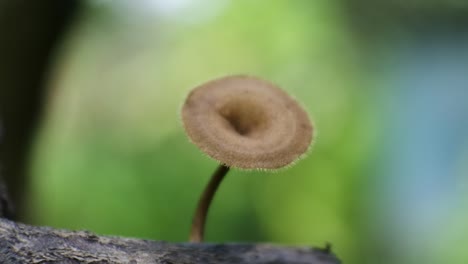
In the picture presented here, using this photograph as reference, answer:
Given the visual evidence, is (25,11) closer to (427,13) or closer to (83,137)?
Result: (83,137)

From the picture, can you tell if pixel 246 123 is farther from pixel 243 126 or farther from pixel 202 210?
pixel 202 210

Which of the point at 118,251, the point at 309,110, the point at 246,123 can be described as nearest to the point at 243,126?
the point at 246,123

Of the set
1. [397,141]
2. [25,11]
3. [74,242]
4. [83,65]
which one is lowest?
[74,242]

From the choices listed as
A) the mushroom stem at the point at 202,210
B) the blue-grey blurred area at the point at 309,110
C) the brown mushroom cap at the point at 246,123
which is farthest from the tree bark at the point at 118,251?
the blue-grey blurred area at the point at 309,110

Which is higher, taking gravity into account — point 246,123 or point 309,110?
point 309,110

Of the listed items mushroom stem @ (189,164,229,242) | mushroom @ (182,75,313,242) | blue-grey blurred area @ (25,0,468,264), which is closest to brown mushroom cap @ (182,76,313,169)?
mushroom @ (182,75,313,242)

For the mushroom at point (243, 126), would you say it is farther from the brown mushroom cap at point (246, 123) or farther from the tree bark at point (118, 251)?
the tree bark at point (118, 251)

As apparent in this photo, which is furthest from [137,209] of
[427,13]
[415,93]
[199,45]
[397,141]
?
[427,13]
